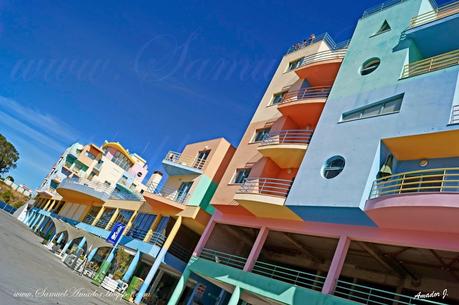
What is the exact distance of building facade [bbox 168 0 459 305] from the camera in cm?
1236

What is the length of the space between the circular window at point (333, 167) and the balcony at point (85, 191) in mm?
30967

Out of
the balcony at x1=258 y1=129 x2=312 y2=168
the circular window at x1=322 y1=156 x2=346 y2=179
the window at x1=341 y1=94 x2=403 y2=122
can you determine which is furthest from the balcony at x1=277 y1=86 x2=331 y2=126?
the circular window at x1=322 y1=156 x2=346 y2=179

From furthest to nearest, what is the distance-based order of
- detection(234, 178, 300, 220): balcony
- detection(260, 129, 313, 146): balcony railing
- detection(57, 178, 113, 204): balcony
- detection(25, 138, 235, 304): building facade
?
detection(57, 178, 113, 204): balcony, detection(25, 138, 235, 304): building facade, detection(260, 129, 313, 146): balcony railing, detection(234, 178, 300, 220): balcony

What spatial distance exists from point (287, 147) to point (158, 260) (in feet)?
42.0

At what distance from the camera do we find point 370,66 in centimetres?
1738

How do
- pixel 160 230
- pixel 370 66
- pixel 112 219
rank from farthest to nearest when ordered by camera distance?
pixel 112 219 < pixel 160 230 < pixel 370 66

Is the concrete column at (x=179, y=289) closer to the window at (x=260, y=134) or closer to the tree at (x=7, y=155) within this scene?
the window at (x=260, y=134)

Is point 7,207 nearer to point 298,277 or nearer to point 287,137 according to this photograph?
point 287,137

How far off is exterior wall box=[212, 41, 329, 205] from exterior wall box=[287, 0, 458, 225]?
461cm

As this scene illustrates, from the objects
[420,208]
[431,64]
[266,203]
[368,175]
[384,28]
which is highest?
[384,28]

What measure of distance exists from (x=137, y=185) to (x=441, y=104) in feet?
244

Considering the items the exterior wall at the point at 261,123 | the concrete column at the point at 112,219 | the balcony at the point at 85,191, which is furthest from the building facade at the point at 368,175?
the balcony at the point at 85,191

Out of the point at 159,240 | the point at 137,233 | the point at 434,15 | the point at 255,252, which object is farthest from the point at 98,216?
the point at 434,15

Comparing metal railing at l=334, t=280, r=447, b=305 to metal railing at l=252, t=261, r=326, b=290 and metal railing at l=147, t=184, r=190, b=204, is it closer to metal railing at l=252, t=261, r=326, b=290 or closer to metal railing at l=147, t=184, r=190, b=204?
metal railing at l=252, t=261, r=326, b=290
